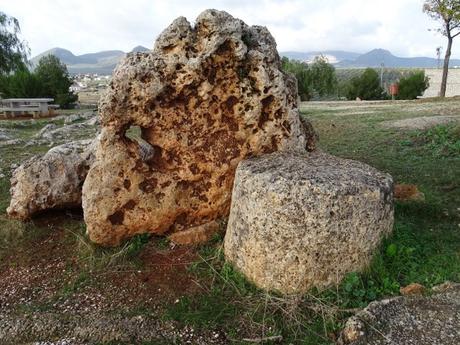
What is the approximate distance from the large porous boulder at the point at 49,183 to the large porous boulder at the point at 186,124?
1166 millimetres

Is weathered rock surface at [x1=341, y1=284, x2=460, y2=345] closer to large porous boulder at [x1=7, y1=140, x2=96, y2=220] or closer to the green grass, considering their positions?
the green grass

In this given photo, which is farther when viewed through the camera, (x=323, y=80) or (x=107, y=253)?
(x=323, y=80)

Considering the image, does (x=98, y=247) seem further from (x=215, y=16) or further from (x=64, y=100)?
(x=64, y=100)

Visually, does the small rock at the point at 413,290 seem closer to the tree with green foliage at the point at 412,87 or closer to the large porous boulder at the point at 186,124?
the large porous boulder at the point at 186,124

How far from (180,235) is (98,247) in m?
1.08

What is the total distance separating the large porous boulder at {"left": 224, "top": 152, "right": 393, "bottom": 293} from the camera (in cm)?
464

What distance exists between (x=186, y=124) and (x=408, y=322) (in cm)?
346

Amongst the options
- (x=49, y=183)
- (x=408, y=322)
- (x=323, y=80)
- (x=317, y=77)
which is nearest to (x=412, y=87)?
(x=323, y=80)

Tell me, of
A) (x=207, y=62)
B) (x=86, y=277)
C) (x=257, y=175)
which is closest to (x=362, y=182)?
(x=257, y=175)

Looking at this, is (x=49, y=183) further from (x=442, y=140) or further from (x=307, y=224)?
(x=442, y=140)

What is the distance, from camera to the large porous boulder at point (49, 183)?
6844mm

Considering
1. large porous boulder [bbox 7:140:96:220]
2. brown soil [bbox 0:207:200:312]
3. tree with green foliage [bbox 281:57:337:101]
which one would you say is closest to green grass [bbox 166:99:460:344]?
brown soil [bbox 0:207:200:312]

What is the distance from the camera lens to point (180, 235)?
607 cm

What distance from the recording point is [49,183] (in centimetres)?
687
